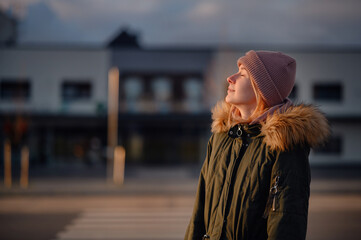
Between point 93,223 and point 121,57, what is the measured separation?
18725mm

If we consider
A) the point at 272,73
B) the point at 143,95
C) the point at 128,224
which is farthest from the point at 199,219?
the point at 143,95

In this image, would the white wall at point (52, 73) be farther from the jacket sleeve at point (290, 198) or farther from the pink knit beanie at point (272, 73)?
the jacket sleeve at point (290, 198)

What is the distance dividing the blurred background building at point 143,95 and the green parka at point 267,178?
22.3 metres

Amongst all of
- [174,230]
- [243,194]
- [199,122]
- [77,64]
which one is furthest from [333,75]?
[243,194]

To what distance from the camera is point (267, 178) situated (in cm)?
188

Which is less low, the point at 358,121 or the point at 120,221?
the point at 358,121

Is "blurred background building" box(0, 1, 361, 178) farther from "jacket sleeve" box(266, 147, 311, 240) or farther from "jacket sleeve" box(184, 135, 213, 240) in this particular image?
"jacket sleeve" box(266, 147, 311, 240)

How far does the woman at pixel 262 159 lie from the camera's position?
180 centimetres

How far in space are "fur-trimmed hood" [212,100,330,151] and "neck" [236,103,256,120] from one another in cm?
15

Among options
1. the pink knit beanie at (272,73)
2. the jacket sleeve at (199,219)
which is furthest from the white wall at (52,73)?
the pink knit beanie at (272,73)

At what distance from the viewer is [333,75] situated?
2548 cm

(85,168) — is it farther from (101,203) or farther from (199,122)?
(101,203)

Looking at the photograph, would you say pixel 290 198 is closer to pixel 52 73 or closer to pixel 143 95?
pixel 143 95

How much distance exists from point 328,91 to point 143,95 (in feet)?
41.4
